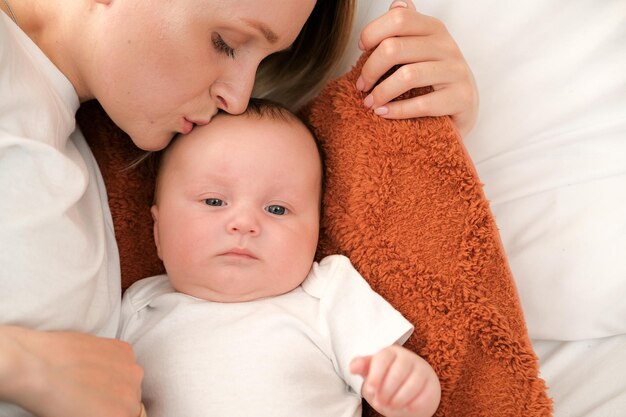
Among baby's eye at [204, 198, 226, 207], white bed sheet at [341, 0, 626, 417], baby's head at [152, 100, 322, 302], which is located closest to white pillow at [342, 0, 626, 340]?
white bed sheet at [341, 0, 626, 417]

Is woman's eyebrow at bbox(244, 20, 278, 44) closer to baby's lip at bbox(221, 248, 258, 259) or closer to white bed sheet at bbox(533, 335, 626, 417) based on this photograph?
baby's lip at bbox(221, 248, 258, 259)

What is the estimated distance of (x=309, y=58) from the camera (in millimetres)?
1472

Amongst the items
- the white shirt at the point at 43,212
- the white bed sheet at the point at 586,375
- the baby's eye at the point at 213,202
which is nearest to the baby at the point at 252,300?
the baby's eye at the point at 213,202

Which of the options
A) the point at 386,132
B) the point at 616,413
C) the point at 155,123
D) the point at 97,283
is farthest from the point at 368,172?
the point at 616,413

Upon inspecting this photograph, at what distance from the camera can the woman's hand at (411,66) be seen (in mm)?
1237

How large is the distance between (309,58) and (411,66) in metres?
0.31

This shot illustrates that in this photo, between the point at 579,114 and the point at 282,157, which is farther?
the point at 579,114

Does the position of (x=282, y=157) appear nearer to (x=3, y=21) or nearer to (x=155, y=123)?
(x=155, y=123)

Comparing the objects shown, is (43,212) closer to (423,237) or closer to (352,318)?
(352,318)

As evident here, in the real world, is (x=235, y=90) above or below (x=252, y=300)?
above

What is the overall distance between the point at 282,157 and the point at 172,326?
0.35 m

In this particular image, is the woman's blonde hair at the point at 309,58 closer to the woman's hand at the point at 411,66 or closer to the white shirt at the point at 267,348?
the woman's hand at the point at 411,66

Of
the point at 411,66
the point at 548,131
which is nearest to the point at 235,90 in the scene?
the point at 411,66

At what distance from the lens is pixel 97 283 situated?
116cm
